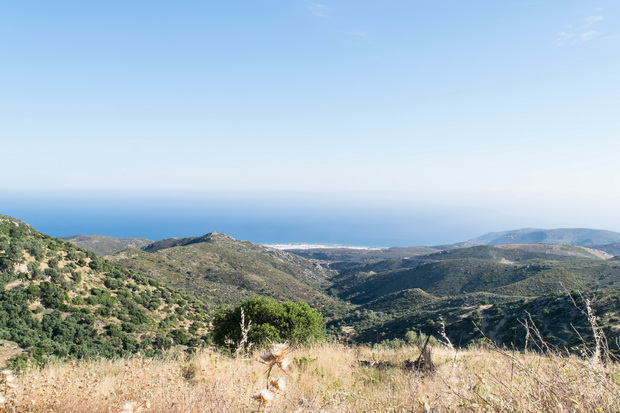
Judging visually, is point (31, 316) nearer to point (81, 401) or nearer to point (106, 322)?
point (106, 322)

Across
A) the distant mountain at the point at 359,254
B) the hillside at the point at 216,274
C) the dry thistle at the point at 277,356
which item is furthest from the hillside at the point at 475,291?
the distant mountain at the point at 359,254

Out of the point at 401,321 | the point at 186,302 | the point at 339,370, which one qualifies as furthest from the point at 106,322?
the point at 401,321

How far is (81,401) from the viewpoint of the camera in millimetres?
3322

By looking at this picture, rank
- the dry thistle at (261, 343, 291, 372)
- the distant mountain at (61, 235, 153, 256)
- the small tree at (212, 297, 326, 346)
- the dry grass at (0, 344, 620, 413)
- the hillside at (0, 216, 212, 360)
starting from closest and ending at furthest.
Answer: the dry thistle at (261, 343, 291, 372) < the dry grass at (0, 344, 620, 413) < the small tree at (212, 297, 326, 346) < the hillside at (0, 216, 212, 360) < the distant mountain at (61, 235, 153, 256)

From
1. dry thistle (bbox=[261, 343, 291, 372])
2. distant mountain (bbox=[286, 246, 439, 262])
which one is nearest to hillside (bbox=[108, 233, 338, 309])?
dry thistle (bbox=[261, 343, 291, 372])

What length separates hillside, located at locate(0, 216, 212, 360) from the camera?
17.4 metres

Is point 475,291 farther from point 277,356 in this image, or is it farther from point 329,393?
point 277,356

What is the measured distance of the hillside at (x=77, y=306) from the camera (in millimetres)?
17391

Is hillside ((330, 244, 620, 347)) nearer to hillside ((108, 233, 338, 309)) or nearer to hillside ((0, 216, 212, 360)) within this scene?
hillside ((108, 233, 338, 309))

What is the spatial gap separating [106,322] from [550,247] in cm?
12007

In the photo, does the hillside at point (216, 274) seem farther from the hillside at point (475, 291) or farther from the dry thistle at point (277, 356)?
the dry thistle at point (277, 356)

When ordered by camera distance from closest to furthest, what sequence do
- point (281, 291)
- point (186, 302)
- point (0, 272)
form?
point (0, 272), point (186, 302), point (281, 291)

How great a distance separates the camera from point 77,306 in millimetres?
21234

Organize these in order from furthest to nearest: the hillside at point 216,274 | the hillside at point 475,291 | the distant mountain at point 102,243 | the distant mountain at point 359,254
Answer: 1. the distant mountain at point 359,254
2. the distant mountain at point 102,243
3. the hillside at point 216,274
4. the hillside at point 475,291
